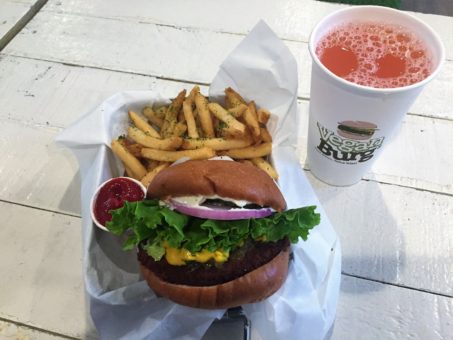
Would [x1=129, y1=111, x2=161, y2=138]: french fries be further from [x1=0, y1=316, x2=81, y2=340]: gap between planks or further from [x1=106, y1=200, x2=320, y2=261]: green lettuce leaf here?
[x1=0, y1=316, x2=81, y2=340]: gap between planks

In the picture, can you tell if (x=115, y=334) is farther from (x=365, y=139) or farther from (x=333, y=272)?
(x=365, y=139)

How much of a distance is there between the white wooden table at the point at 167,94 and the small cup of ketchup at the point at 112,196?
0.21m

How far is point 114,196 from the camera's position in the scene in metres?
1.25

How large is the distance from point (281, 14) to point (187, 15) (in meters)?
0.41

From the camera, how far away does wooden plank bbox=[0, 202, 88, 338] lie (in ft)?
4.06

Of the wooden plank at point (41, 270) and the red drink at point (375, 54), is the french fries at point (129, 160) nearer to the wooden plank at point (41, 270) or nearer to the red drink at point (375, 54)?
the wooden plank at point (41, 270)

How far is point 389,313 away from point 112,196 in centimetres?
83

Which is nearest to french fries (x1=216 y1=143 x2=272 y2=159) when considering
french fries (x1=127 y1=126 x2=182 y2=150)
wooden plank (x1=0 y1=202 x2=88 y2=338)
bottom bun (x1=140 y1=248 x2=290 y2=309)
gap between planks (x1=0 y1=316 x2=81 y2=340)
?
french fries (x1=127 y1=126 x2=182 y2=150)

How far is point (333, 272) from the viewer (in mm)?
1201

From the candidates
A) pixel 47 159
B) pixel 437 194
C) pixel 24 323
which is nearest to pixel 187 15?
pixel 47 159

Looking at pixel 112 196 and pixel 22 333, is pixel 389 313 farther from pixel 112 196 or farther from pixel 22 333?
pixel 22 333

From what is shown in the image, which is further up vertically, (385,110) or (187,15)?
(385,110)


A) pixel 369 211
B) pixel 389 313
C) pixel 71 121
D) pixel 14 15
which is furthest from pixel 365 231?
pixel 14 15

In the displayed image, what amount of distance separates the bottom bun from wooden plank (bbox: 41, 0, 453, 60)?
45.2 inches
